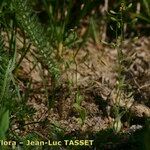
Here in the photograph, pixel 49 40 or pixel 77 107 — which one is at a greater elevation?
pixel 49 40

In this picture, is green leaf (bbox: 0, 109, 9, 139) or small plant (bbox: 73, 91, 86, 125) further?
small plant (bbox: 73, 91, 86, 125)

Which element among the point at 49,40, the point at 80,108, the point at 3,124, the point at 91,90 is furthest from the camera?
the point at 49,40

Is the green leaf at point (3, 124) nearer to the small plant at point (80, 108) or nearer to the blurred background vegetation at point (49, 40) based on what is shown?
the blurred background vegetation at point (49, 40)

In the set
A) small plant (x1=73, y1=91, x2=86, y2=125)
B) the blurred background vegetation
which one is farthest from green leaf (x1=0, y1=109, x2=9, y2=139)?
small plant (x1=73, y1=91, x2=86, y2=125)

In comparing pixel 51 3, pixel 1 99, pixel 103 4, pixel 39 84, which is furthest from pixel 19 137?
pixel 103 4

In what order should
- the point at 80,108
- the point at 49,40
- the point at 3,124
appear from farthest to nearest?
the point at 49,40 < the point at 80,108 < the point at 3,124

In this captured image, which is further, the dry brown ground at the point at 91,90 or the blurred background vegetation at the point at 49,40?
the dry brown ground at the point at 91,90

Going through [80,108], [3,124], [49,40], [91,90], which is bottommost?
[3,124]

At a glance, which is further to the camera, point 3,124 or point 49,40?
point 49,40

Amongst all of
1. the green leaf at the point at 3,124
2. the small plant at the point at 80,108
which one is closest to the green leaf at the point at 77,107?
the small plant at the point at 80,108

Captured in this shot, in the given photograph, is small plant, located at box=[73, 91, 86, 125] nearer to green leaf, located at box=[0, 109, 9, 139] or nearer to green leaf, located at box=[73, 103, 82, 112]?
green leaf, located at box=[73, 103, 82, 112]

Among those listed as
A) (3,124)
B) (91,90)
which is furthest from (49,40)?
(3,124)

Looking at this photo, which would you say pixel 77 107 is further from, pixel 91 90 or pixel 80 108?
pixel 91 90
